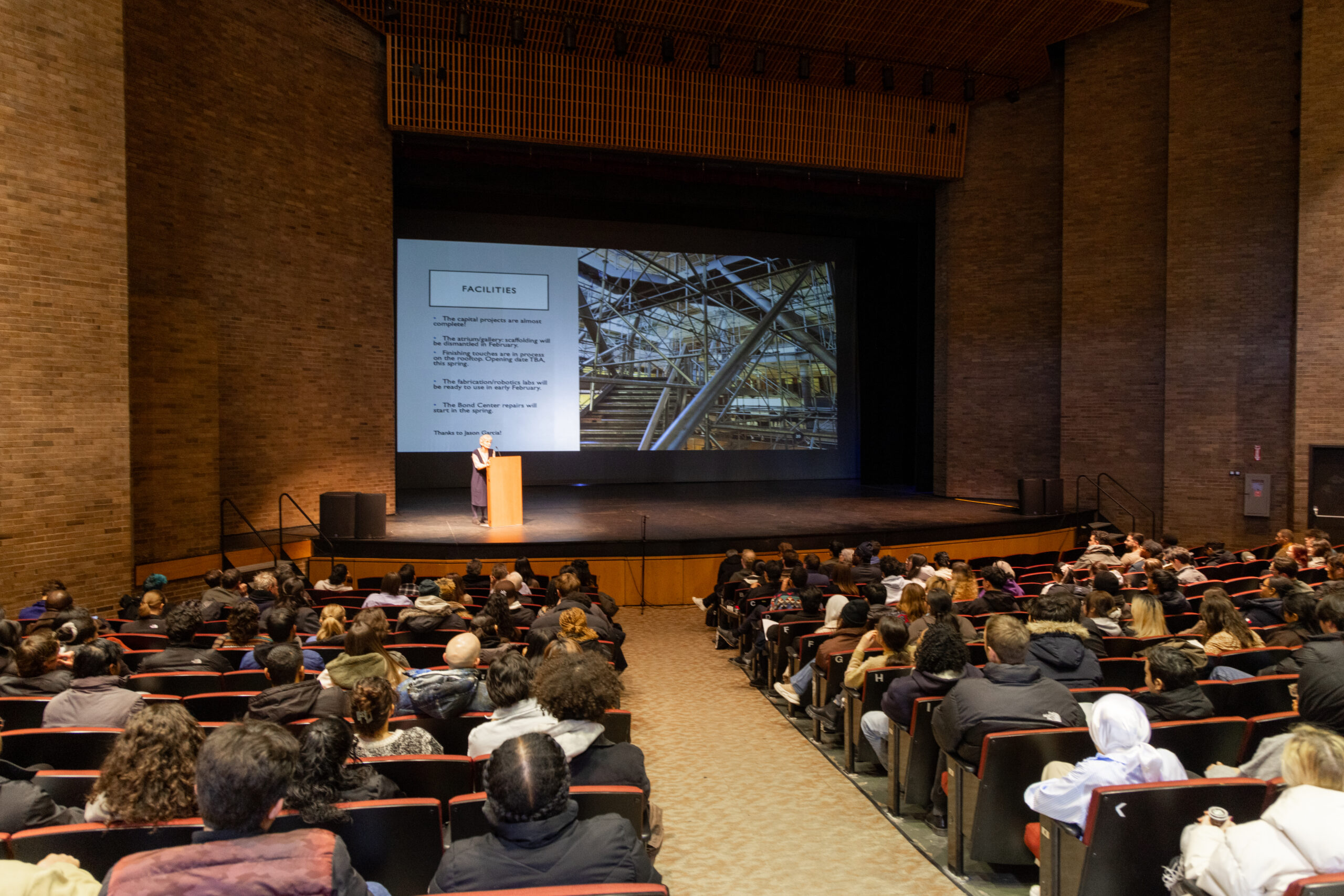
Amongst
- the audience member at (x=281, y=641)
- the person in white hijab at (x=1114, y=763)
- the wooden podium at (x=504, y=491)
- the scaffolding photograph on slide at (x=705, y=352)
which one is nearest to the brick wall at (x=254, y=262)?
the wooden podium at (x=504, y=491)

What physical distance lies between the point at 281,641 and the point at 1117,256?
13.3 meters

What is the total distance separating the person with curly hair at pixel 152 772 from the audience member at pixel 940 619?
11.5 ft

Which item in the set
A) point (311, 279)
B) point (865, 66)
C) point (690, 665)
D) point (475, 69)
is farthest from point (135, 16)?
point (865, 66)

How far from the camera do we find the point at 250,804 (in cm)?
186

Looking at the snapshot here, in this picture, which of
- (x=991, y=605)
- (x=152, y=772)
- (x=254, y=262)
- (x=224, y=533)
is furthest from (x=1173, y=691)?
(x=254, y=262)

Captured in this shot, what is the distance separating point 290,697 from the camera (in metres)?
3.21

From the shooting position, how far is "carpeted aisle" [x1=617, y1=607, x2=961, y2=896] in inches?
135

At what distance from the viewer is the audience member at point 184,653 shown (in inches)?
166

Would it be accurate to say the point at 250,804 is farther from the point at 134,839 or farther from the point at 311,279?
the point at 311,279

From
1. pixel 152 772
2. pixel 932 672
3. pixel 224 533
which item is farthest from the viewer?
pixel 224 533

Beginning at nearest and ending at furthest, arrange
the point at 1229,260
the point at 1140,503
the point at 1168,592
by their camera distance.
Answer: the point at 1168,592 < the point at 1229,260 < the point at 1140,503

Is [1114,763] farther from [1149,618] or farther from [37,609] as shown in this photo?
[37,609]

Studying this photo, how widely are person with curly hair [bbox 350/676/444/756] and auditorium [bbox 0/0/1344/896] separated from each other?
0.06ft

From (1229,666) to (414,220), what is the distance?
43.5ft
